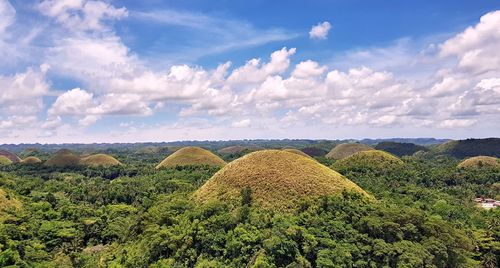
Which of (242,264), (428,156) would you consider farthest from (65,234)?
(428,156)

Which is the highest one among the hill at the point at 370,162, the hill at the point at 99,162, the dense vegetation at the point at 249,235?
the hill at the point at 370,162

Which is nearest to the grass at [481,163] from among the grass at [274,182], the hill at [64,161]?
the grass at [274,182]

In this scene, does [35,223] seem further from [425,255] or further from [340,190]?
[425,255]

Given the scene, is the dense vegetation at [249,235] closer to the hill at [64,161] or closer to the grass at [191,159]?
the grass at [191,159]

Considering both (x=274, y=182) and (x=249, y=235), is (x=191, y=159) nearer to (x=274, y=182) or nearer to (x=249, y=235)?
(x=274, y=182)

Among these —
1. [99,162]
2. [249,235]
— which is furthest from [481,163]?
[99,162]

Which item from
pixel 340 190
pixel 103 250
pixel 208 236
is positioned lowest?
pixel 103 250
